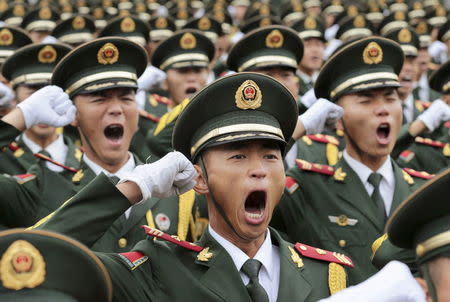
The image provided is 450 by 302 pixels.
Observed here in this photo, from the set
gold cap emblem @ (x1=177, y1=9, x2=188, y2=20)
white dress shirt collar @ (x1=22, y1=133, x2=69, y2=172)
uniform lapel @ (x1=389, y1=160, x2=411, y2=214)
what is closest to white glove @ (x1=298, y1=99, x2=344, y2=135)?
uniform lapel @ (x1=389, y1=160, x2=411, y2=214)

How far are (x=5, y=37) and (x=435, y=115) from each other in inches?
181

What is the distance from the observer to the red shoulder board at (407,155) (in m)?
7.48

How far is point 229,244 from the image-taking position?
4141 mm

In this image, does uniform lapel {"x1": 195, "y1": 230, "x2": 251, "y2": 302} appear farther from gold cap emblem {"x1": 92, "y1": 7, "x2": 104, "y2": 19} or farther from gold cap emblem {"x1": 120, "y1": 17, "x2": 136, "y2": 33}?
gold cap emblem {"x1": 92, "y1": 7, "x2": 104, "y2": 19}

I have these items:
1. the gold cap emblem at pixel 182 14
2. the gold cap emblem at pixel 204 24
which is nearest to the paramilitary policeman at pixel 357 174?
the gold cap emblem at pixel 204 24

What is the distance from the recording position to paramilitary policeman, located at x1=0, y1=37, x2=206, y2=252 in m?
5.48

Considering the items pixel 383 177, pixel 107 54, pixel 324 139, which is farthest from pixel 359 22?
pixel 107 54

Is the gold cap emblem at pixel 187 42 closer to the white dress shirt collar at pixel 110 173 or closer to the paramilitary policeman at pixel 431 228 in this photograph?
the white dress shirt collar at pixel 110 173

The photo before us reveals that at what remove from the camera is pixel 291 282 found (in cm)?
406

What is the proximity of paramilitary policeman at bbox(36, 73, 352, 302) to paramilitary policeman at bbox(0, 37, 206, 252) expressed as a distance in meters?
1.25

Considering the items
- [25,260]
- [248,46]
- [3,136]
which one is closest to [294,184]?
[3,136]

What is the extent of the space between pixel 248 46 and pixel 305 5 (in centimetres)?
1154

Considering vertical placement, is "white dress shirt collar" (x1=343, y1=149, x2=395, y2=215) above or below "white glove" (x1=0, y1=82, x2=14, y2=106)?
below

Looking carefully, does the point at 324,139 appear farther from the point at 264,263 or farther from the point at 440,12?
the point at 440,12
